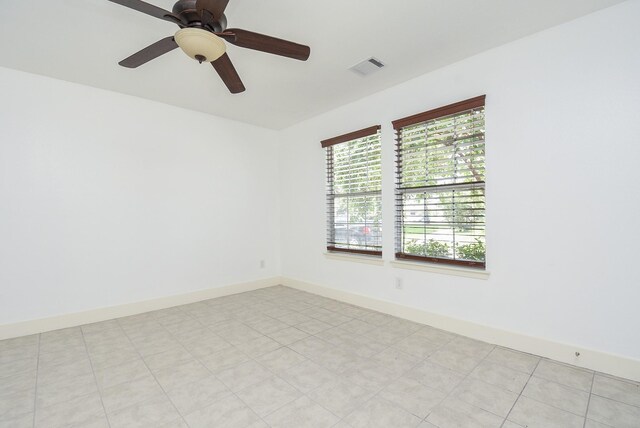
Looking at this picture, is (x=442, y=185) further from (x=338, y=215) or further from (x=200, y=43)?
(x=200, y=43)

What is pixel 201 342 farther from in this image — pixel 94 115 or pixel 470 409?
pixel 94 115

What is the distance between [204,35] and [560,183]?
2704 millimetres

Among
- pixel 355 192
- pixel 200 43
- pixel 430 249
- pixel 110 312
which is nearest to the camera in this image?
pixel 200 43

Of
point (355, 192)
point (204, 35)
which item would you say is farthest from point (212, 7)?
point (355, 192)

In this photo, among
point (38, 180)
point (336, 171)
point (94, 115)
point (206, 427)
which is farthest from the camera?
point (336, 171)

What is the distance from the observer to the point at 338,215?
4113 mm

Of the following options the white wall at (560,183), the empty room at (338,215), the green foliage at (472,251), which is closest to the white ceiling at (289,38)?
the empty room at (338,215)

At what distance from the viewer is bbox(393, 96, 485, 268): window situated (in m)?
2.72

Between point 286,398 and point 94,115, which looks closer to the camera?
point 286,398

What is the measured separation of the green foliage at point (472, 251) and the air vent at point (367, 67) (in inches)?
74.9

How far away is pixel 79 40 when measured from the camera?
7.89 ft

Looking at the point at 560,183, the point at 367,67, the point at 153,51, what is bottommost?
the point at 560,183

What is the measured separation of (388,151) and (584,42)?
5.79 feet

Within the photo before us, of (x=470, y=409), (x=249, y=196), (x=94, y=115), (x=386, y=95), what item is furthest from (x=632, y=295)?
(x=94, y=115)
